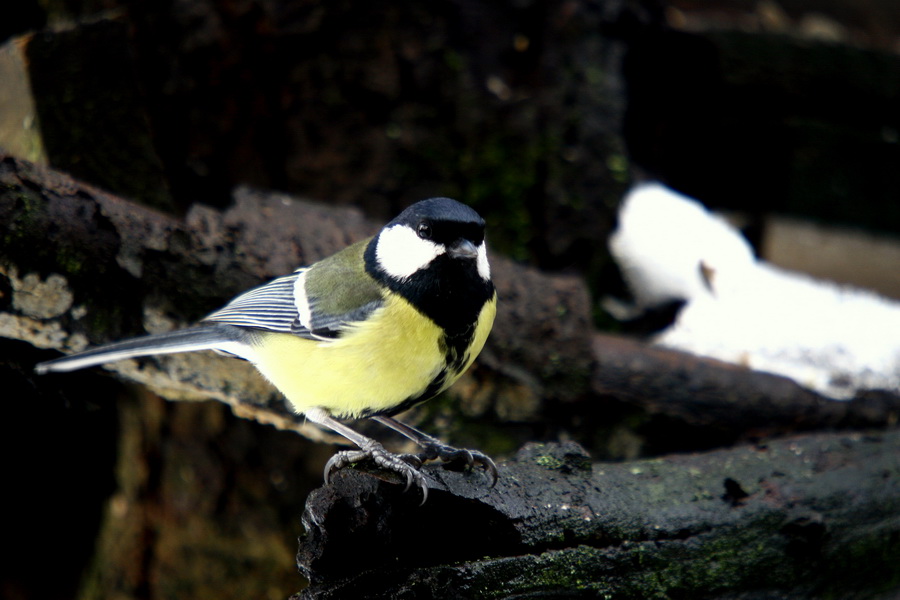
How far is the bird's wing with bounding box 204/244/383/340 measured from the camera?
188 cm

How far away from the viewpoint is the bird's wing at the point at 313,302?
6.17ft

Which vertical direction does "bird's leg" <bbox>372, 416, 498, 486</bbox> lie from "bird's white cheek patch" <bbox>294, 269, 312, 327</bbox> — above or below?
below

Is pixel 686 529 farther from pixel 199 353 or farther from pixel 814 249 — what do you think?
pixel 814 249

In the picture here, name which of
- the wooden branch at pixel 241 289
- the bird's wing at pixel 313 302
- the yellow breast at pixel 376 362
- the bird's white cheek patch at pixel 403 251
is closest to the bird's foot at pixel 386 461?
the yellow breast at pixel 376 362

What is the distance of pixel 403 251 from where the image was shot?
6.10ft

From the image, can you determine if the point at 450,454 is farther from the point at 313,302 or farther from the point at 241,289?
the point at 241,289

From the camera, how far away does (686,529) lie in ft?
5.99

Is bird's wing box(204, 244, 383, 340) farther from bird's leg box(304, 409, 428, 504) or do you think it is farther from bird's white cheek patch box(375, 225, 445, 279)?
bird's leg box(304, 409, 428, 504)

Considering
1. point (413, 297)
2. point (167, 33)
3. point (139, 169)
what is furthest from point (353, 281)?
point (167, 33)

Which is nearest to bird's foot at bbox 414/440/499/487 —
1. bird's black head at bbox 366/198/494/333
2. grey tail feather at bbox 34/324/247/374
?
bird's black head at bbox 366/198/494/333

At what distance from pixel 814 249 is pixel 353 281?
3466 mm

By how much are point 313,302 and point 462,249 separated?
18.0 inches

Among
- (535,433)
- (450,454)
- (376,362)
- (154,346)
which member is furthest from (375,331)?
(535,433)

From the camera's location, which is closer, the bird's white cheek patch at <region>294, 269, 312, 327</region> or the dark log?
the dark log
